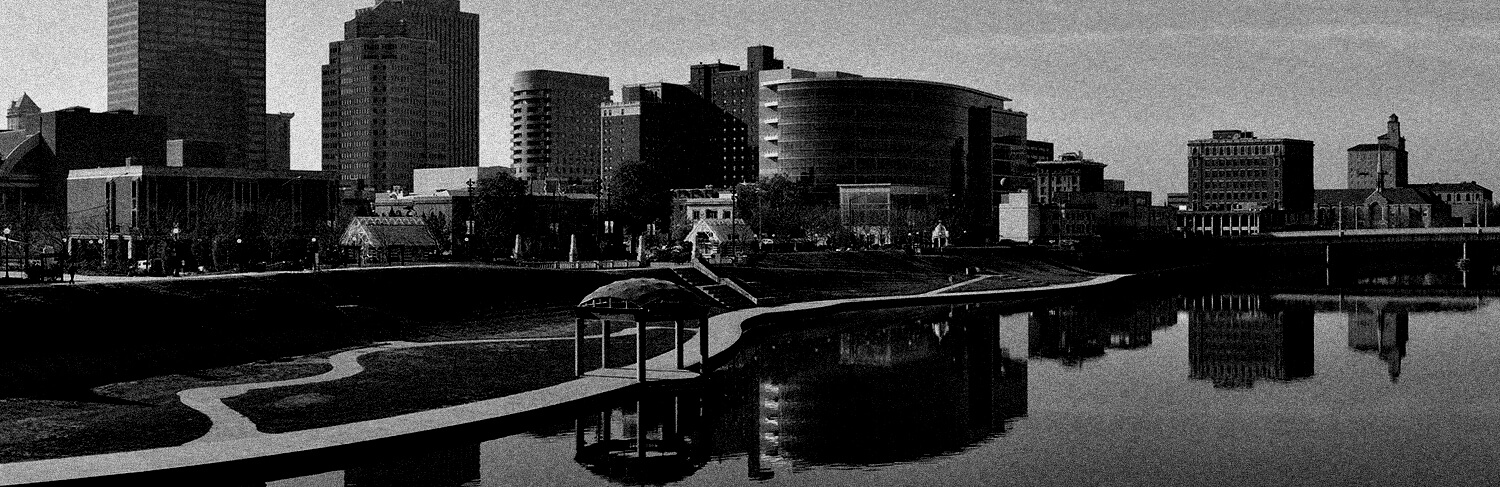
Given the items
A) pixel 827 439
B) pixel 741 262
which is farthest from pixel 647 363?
pixel 741 262

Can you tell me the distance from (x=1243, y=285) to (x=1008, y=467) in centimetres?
12827

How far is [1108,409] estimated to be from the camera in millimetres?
53938

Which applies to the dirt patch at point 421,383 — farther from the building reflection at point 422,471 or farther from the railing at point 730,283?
the railing at point 730,283

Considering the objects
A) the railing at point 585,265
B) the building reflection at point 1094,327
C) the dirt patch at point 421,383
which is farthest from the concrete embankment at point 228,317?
the building reflection at point 1094,327

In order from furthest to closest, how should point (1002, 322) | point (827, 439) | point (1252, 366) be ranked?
point (1002, 322), point (1252, 366), point (827, 439)

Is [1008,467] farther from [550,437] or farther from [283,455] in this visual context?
[283,455]

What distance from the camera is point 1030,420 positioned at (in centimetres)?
5125

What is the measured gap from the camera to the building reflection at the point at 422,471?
37938 millimetres

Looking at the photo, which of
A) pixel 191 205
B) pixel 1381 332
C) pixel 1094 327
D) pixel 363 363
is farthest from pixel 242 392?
pixel 191 205

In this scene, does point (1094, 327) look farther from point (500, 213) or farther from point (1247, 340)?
point (500, 213)

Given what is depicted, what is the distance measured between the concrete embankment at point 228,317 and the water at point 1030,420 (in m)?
18.5

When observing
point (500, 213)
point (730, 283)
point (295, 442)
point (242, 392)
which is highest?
point (500, 213)

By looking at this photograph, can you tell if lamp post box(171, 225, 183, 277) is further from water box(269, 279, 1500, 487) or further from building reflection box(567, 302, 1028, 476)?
water box(269, 279, 1500, 487)

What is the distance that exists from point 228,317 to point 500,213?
72603 mm
